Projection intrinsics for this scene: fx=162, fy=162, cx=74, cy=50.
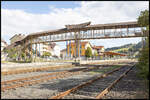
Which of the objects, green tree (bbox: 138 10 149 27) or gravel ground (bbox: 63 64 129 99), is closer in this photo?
gravel ground (bbox: 63 64 129 99)

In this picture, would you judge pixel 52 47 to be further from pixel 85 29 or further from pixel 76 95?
pixel 76 95

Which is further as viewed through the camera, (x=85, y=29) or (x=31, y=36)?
(x=31, y=36)

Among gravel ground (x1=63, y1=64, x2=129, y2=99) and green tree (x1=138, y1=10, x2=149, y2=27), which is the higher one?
green tree (x1=138, y1=10, x2=149, y2=27)

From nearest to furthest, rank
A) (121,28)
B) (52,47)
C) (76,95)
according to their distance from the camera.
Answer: (76,95) < (121,28) < (52,47)

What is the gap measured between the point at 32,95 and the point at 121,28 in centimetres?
2681

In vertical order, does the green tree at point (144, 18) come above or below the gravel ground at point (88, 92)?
above

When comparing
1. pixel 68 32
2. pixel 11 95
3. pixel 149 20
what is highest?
pixel 68 32

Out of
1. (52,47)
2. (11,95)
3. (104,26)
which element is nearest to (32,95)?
(11,95)

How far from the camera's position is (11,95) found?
8148 millimetres

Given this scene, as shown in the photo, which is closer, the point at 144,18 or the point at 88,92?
the point at 88,92

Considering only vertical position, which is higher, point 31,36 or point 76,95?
point 31,36

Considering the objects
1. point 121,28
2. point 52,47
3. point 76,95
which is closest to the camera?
point 76,95

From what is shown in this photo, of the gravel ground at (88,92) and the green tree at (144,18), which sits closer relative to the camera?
the gravel ground at (88,92)

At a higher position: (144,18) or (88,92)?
(144,18)
